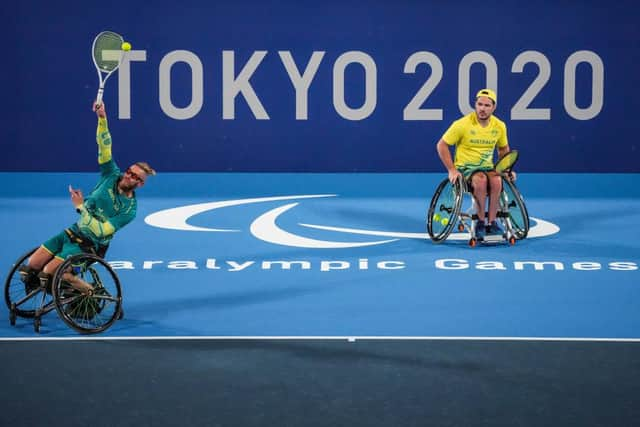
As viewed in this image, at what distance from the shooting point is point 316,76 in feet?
44.7

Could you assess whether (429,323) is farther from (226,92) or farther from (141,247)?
(226,92)

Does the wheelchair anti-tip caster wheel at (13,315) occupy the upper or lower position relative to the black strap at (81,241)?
lower

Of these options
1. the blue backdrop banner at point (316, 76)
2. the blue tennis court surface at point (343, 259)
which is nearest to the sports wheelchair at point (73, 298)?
the blue tennis court surface at point (343, 259)

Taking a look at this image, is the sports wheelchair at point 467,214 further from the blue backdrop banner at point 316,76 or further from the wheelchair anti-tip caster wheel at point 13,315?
the wheelchair anti-tip caster wheel at point 13,315

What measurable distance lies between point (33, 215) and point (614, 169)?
23.0 ft

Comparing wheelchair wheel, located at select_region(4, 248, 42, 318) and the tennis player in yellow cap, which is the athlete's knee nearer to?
the tennis player in yellow cap

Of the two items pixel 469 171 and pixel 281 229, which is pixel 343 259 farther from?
pixel 281 229

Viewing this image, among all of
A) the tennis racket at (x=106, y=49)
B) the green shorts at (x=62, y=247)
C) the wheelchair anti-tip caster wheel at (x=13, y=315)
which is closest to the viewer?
the green shorts at (x=62, y=247)

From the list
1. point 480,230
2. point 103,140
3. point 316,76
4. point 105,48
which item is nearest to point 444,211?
point 480,230

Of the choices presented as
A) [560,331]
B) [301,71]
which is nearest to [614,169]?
[301,71]

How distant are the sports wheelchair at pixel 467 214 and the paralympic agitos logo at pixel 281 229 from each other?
1.07 feet

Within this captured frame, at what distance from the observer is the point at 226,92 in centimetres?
1362

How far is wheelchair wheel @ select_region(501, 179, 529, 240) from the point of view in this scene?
31.6 feet

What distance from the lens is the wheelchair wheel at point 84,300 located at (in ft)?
20.5
